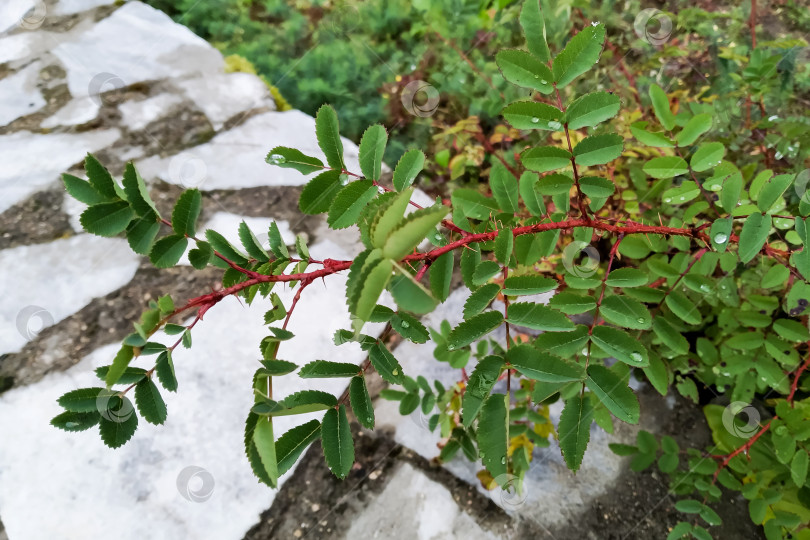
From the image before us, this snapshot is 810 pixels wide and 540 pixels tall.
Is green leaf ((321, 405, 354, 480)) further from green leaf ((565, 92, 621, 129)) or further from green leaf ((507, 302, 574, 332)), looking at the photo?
green leaf ((565, 92, 621, 129))

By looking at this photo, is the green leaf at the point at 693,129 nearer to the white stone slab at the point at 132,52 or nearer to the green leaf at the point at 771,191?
the green leaf at the point at 771,191

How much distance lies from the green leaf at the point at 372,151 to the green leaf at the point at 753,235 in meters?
0.67

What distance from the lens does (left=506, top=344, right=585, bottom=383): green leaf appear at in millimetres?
714

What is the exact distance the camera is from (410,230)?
0.54 m

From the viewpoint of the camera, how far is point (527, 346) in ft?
2.47

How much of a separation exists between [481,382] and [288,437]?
0.31m

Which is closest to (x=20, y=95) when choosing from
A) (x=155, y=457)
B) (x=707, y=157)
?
(x=155, y=457)

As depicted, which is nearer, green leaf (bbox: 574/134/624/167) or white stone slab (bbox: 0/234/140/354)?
green leaf (bbox: 574/134/624/167)

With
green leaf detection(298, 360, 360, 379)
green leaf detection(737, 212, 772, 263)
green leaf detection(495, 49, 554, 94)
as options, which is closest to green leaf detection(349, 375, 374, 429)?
green leaf detection(298, 360, 360, 379)

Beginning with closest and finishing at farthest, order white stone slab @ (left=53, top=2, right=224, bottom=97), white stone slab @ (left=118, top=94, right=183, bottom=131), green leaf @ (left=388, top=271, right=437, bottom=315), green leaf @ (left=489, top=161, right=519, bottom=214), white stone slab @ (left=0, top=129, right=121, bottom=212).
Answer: green leaf @ (left=388, top=271, right=437, bottom=315) → green leaf @ (left=489, top=161, right=519, bottom=214) → white stone slab @ (left=0, top=129, right=121, bottom=212) → white stone slab @ (left=118, top=94, right=183, bottom=131) → white stone slab @ (left=53, top=2, right=224, bottom=97)

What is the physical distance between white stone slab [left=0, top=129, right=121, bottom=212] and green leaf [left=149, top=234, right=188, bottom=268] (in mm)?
1547

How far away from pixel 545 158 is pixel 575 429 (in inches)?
19.6

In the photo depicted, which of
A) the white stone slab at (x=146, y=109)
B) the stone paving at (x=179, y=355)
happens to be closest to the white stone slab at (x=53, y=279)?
the stone paving at (x=179, y=355)

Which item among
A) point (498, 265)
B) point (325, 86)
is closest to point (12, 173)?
point (325, 86)
